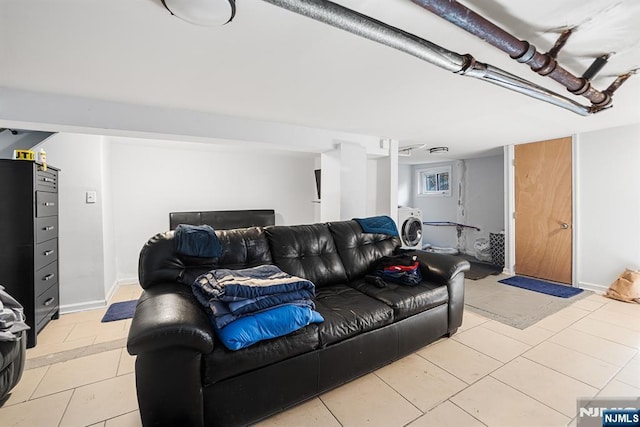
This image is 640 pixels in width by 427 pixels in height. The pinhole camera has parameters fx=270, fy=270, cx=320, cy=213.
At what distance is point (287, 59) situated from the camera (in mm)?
1770

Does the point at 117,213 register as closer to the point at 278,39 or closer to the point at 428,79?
the point at 278,39

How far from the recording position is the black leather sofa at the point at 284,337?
1258 millimetres

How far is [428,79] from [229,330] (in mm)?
2187

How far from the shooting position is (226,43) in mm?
1587

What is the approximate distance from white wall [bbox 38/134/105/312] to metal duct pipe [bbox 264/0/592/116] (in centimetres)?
326

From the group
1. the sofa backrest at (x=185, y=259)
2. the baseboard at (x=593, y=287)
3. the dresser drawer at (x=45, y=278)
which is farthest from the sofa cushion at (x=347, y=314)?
the baseboard at (x=593, y=287)

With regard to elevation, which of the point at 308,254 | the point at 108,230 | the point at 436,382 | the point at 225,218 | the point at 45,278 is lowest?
the point at 436,382

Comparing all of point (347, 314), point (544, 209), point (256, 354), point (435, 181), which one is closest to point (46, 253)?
point (256, 354)

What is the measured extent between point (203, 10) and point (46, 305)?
306cm

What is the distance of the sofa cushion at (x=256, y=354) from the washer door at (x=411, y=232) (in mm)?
3730

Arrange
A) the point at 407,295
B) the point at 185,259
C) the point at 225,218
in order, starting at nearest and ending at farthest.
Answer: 1. the point at 185,259
2. the point at 407,295
3. the point at 225,218

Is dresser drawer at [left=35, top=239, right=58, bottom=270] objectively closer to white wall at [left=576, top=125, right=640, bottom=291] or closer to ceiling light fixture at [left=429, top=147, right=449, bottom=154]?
ceiling light fixture at [left=429, top=147, right=449, bottom=154]

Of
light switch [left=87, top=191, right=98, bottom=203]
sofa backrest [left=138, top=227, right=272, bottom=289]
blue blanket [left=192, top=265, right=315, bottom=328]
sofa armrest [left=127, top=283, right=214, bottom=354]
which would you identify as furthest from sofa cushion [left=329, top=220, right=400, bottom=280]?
light switch [left=87, top=191, right=98, bottom=203]

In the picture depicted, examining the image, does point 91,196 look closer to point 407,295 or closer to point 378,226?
point 378,226
